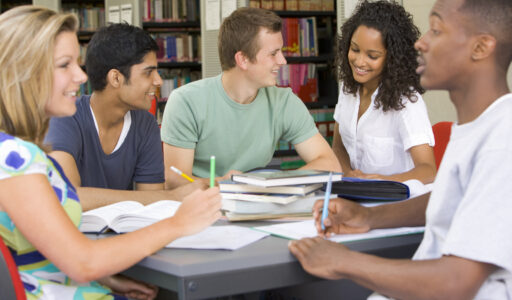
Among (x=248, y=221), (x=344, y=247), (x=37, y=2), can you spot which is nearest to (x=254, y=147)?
(x=248, y=221)

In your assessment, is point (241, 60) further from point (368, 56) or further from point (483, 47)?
point (483, 47)

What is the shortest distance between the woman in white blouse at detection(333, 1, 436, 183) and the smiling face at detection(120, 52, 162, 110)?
0.81 m

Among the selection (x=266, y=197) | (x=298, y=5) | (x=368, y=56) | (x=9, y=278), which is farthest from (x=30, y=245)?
(x=298, y=5)

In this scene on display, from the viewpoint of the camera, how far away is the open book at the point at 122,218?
1.40 meters

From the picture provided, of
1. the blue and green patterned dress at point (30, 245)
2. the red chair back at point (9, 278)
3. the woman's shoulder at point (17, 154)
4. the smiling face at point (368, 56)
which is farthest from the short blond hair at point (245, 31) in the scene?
the red chair back at point (9, 278)

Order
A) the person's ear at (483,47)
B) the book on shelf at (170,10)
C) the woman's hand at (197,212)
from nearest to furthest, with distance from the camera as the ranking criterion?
the person's ear at (483,47)
the woman's hand at (197,212)
the book on shelf at (170,10)

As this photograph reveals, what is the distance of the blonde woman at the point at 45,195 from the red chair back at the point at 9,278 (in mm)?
51

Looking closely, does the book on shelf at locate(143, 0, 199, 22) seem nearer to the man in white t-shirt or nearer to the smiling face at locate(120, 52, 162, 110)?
the smiling face at locate(120, 52, 162, 110)

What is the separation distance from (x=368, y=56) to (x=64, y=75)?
4.77ft

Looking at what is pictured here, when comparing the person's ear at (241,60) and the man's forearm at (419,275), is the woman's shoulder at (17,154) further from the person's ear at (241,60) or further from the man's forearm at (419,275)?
the person's ear at (241,60)

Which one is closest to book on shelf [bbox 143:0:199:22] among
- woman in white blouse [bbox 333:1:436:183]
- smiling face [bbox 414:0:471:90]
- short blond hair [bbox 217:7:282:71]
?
short blond hair [bbox 217:7:282:71]

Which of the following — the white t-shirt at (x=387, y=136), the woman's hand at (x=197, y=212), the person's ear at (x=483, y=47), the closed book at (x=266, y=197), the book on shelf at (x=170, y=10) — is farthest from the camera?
the book on shelf at (x=170, y=10)

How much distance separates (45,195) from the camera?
44.4 inches

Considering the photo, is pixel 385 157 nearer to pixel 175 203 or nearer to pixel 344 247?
pixel 175 203
